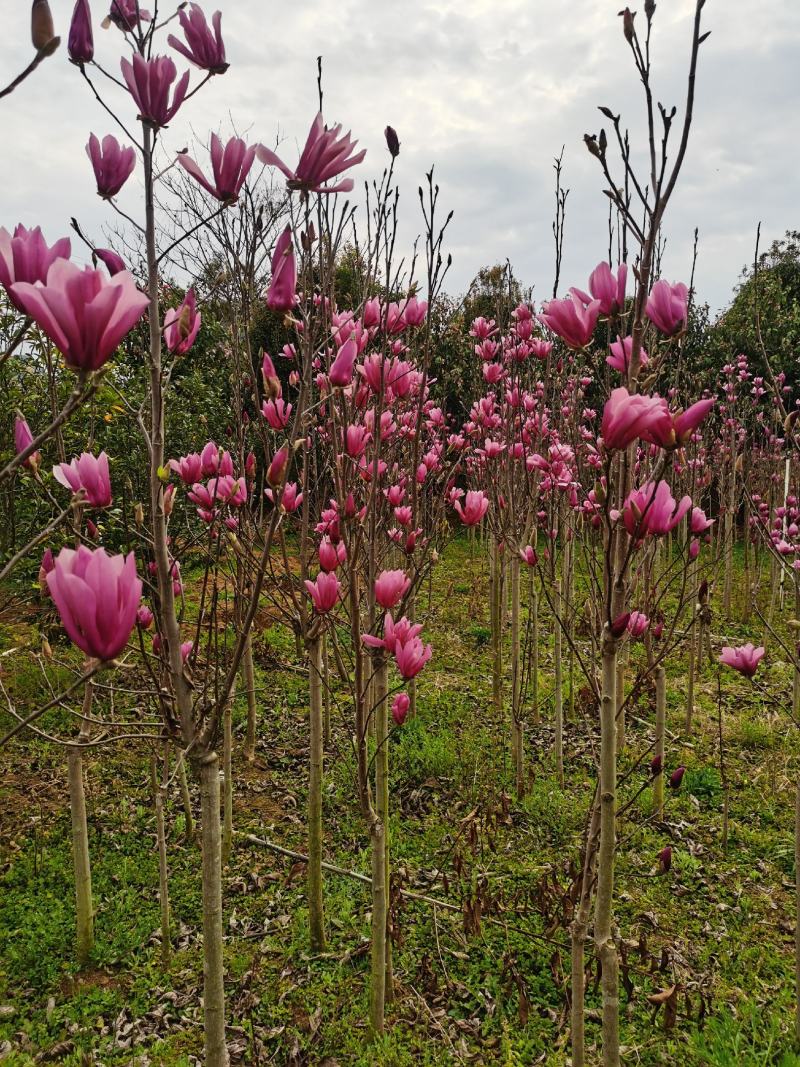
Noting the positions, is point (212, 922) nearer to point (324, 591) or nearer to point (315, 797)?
point (324, 591)

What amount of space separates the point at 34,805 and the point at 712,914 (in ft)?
12.1

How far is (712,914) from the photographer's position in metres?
3.08

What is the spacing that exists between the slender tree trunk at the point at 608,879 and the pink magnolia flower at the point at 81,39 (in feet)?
5.44

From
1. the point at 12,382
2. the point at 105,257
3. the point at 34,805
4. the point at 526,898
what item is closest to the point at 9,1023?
the point at 34,805

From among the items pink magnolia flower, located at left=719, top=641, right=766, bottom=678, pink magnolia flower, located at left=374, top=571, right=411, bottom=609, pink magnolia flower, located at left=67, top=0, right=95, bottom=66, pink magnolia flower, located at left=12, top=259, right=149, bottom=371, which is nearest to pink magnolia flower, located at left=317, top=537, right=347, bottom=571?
pink magnolia flower, located at left=374, top=571, right=411, bottom=609

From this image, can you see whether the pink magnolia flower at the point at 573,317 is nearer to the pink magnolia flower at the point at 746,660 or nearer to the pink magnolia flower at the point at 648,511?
the pink magnolia flower at the point at 648,511

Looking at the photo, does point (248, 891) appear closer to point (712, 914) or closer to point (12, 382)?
point (712, 914)

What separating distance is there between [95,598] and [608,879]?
4.39 feet

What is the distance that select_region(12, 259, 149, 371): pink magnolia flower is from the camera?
810 mm

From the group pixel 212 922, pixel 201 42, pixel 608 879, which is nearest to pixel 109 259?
pixel 201 42

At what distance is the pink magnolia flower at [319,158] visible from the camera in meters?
1.19

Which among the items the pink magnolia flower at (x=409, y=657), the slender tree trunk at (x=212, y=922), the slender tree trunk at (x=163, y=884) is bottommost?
the slender tree trunk at (x=163, y=884)

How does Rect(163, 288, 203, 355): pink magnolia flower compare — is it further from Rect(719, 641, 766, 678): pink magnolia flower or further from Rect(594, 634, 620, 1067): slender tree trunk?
Rect(719, 641, 766, 678): pink magnolia flower

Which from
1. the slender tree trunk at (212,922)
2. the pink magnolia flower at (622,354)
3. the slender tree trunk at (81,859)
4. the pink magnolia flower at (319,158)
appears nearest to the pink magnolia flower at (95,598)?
the slender tree trunk at (212,922)
